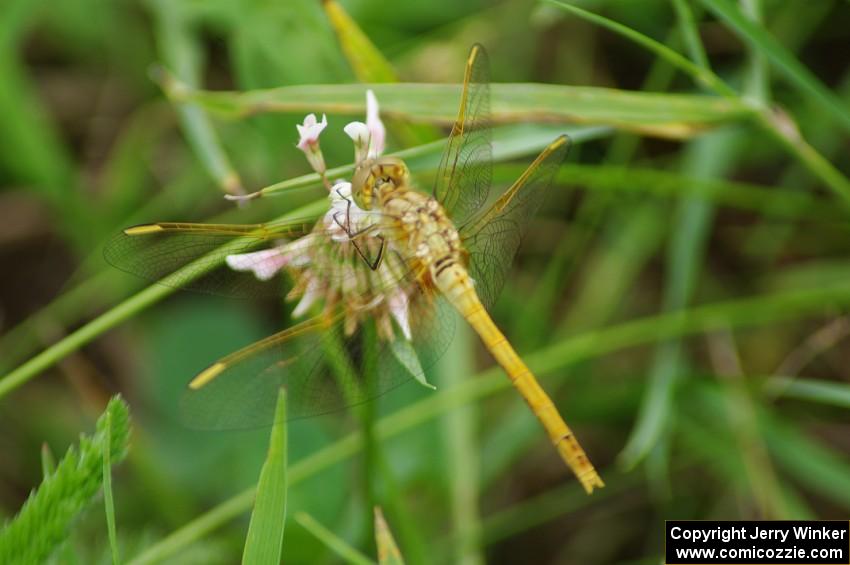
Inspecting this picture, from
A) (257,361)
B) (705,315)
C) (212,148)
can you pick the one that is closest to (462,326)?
(705,315)

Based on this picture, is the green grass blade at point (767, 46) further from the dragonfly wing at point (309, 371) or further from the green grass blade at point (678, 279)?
the dragonfly wing at point (309, 371)

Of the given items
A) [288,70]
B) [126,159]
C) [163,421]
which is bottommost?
[163,421]

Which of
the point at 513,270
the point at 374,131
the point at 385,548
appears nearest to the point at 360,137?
the point at 374,131

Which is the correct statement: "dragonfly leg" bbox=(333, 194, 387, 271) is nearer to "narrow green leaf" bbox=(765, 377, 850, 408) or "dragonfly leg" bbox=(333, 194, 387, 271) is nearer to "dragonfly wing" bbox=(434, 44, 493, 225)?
"dragonfly wing" bbox=(434, 44, 493, 225)

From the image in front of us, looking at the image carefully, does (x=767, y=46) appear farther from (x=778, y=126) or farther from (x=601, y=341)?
(x=601, y=341)

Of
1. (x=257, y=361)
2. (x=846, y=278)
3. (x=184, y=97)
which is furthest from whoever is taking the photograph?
(x=846, y=278)

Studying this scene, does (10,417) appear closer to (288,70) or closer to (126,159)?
(126,159)
